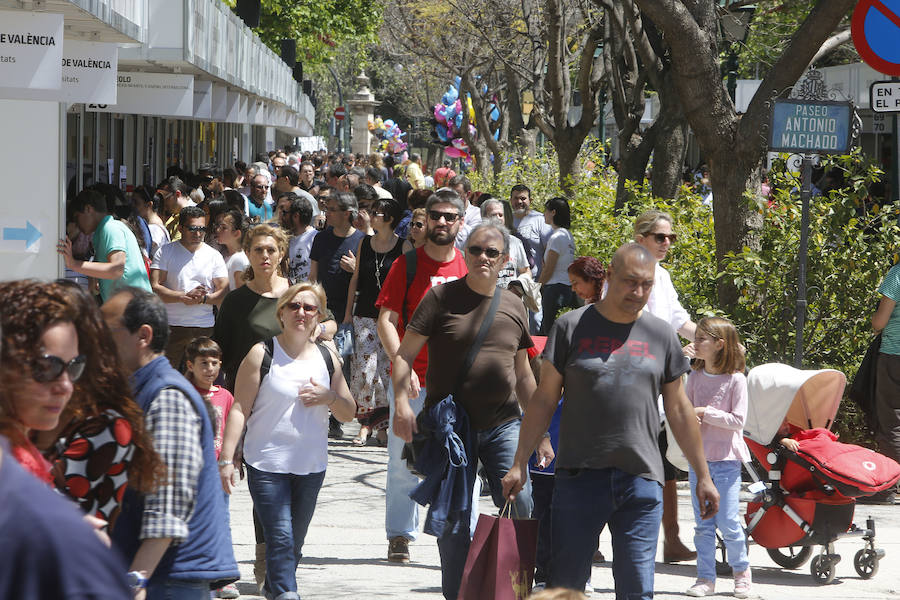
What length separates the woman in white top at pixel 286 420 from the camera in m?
5.96

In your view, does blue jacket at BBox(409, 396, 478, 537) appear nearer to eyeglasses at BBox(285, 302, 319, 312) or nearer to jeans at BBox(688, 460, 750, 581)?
eyeglasses at BBox(285, 302, 319, 312)

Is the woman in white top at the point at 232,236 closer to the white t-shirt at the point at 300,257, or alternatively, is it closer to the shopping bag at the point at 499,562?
the white t-shirt at the point at 300,257

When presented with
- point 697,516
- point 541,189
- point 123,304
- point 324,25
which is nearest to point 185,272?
point 697,516

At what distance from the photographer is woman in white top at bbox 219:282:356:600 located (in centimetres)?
596

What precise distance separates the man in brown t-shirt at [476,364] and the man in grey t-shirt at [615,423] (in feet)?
2.29

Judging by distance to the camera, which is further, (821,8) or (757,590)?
(821,8)

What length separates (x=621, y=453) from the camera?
5211mm

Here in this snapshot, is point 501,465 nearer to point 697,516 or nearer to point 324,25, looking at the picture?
point 697,516

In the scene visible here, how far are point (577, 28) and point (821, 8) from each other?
14681 millimetres

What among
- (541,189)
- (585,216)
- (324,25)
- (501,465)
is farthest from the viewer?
(324,25)

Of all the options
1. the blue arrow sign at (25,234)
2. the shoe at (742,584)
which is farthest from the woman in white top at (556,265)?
the shoe at (742,584)

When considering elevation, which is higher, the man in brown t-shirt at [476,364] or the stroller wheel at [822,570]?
the man in brown t-shirt at [476,364]

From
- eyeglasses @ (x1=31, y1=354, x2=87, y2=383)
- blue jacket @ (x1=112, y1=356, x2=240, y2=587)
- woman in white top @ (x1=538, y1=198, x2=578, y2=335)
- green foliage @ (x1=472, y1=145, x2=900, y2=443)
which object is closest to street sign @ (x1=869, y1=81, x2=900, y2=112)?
green foliage @ (x1=472, y1=145, x2=900, y2=443)

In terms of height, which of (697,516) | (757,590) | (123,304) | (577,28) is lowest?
(757,590)
